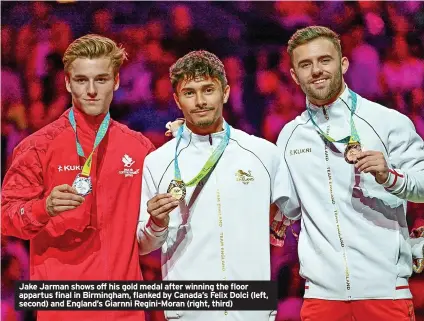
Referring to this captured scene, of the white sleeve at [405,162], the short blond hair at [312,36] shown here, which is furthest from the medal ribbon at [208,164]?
the white sleeve at [405,162]

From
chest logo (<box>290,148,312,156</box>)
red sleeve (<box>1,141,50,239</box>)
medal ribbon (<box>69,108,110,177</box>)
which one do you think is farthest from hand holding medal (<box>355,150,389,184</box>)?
red sleeve (<box>1,141,50,239</box>)

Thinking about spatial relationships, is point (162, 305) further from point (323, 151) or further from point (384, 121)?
point (384, 121)

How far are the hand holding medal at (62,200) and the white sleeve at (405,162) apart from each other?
3.89ft

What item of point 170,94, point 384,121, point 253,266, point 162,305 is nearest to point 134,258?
point 162,305

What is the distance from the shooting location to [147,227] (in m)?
2.40

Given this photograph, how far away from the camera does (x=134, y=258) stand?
8.31 feet

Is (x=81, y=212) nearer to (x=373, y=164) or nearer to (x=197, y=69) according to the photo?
(x=197, y=69)

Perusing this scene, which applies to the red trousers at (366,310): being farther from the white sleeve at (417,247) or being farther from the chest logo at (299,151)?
the chest logo at (299,151)

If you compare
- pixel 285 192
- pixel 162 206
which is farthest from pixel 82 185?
pixel 285 192

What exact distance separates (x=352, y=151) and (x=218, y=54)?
2.56ft

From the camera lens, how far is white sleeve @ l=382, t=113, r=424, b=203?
7.53ft

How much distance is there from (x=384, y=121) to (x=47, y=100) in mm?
1448

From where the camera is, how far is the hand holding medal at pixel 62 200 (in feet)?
7.77

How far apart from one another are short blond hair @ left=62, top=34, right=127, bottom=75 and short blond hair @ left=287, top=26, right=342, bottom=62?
743 mm
